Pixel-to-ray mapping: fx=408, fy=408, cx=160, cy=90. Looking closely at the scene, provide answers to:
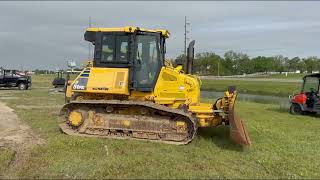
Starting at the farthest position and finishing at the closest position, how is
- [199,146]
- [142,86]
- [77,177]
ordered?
1. [142,86]
2. [199,146]
3. [77,177]

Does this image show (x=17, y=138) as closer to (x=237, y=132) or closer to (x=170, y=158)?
(x=170, y=158)

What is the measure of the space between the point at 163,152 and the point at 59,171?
2.55 meters

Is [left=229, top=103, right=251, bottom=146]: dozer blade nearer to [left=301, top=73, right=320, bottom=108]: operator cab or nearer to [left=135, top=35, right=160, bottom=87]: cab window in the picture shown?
[left=135, top=35, right=160, bottom=87]: cab window

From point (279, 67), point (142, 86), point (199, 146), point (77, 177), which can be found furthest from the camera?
point (279, 67)

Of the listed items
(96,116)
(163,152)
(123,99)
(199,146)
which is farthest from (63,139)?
(199,146)

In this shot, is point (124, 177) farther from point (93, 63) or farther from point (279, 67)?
point (279, 67)

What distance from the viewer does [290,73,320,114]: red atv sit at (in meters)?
18.5

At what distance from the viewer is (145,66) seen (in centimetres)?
1084

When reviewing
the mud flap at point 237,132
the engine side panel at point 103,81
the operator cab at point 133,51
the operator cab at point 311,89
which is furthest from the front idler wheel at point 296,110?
the engine side panel at point 103,81

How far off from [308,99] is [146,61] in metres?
10.9

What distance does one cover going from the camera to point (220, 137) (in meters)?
11.0

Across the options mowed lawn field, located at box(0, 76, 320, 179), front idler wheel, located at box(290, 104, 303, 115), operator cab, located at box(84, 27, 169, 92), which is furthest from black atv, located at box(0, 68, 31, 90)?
operator cab, located at box(84, 27, 169, 92)

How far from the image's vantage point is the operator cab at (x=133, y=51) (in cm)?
1070

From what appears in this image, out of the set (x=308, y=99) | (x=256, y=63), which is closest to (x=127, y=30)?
(x=308, y=99)
